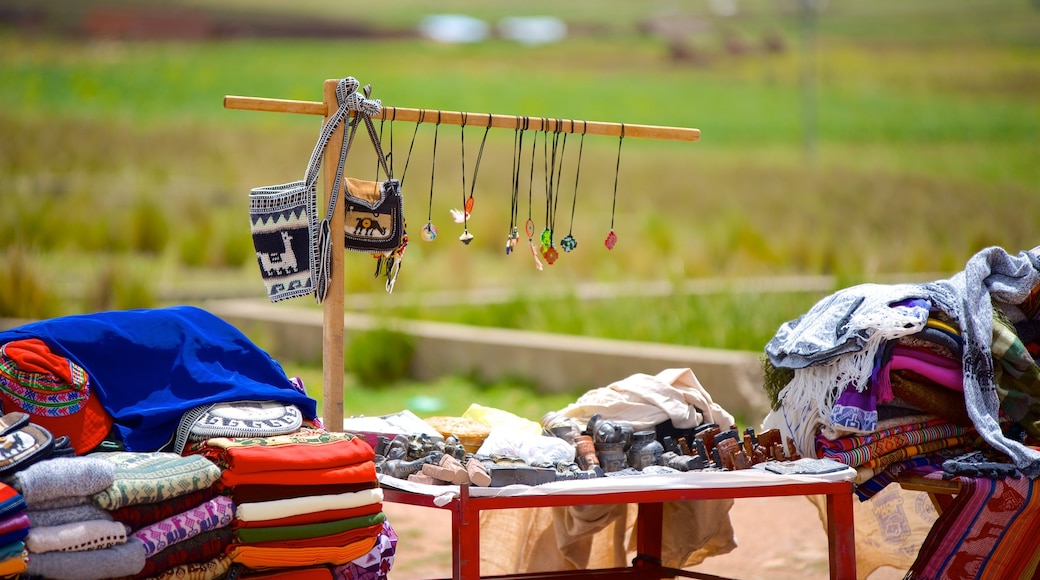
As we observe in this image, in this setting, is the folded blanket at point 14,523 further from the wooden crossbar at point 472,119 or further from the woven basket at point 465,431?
the woven basket at point 465,431

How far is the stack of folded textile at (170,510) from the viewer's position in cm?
292

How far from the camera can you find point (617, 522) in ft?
14.7

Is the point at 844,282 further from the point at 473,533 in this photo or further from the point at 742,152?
the point at 742,152

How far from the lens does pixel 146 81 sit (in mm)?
27688

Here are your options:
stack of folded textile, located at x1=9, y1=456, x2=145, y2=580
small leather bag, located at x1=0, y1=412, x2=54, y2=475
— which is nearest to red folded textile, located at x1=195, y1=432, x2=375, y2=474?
stack of folded textile, located at x1=9, y1=456, x2=145, y2=580

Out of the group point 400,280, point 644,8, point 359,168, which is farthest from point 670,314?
point 644,8

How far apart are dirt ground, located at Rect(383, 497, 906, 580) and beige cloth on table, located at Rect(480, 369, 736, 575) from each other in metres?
0.54

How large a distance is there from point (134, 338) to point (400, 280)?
25.7 ft

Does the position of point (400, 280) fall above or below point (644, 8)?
below

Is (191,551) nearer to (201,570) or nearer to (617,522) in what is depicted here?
(201,570)

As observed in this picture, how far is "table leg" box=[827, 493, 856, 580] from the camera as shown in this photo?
3578 millimetres

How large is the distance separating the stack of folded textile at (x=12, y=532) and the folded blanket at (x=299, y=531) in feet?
1.87

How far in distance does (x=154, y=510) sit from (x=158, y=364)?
57 centimetres

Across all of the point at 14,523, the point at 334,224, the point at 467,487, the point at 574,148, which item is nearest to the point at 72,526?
the point at 14,523
